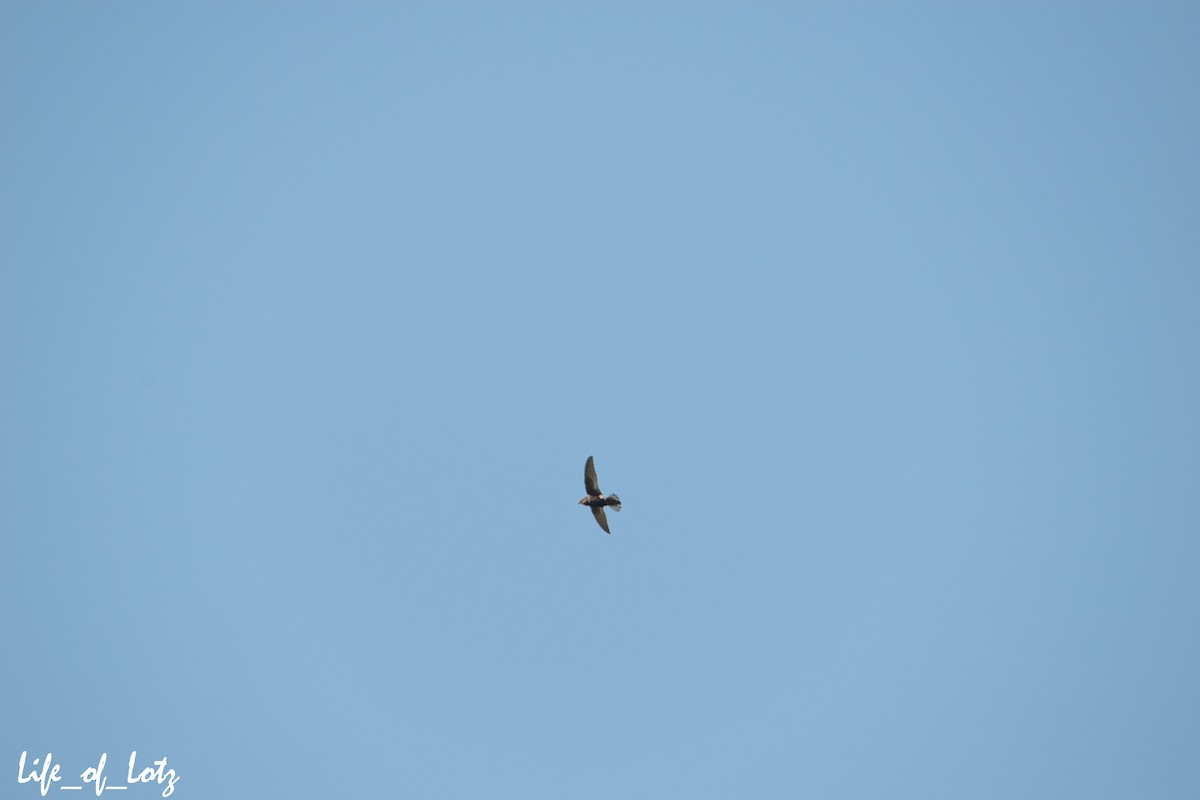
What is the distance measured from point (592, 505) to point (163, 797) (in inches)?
880

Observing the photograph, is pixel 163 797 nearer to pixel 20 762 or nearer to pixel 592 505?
pixel 20 762

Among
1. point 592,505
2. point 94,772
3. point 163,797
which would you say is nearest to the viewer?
point 592,505

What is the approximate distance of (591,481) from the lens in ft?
91.2

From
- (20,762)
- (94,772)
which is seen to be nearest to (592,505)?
(94,772)

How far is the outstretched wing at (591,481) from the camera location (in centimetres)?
2756

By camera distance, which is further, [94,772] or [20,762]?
[20,762]

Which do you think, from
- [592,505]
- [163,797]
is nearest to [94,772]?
[163,797]

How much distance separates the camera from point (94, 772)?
36.5 meters

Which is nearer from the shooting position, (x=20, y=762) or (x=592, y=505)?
(x=592, y=505)

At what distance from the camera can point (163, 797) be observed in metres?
38.8

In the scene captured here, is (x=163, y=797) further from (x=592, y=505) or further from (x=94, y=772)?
(x=592, y=505)

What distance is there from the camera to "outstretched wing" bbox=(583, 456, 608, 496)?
27562 millimetres

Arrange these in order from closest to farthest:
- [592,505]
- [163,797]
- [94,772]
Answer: [592,505] < [94,772] < [163,797]

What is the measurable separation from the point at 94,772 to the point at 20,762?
16.2 feet
